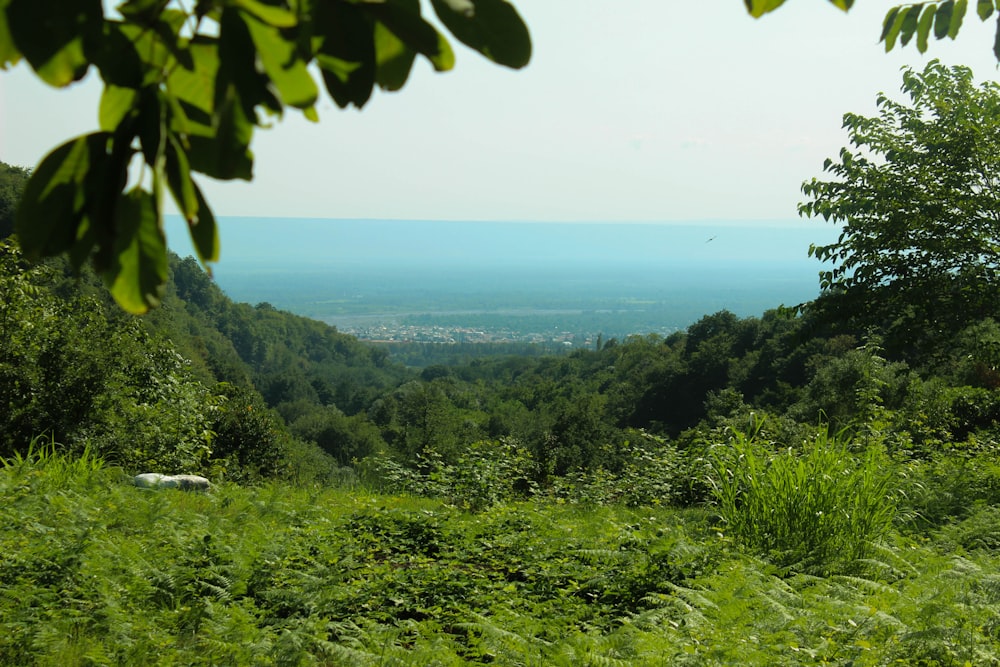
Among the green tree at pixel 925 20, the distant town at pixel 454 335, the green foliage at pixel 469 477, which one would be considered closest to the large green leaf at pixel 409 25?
the green tree at pixel 925 20

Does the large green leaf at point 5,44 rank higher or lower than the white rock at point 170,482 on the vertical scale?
higher

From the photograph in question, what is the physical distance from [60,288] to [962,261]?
25.3 metres

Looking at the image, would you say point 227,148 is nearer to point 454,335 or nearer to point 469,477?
point 469,477

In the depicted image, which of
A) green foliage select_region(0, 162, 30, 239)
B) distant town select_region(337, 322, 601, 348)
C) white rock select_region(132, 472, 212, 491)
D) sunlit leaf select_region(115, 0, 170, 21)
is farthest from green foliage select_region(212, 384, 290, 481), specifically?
distant town select_region(337, 322, 601, 348)

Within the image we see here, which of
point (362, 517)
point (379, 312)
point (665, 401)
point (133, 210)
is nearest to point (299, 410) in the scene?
point (665, 401)

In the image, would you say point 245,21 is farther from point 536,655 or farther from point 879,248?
point 879,248

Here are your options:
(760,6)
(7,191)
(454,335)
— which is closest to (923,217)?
(760,6)

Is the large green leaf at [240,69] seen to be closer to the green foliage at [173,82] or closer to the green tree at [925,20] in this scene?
the green foliage at [173,82]

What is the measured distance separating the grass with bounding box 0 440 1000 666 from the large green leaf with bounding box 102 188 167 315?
2627 mm

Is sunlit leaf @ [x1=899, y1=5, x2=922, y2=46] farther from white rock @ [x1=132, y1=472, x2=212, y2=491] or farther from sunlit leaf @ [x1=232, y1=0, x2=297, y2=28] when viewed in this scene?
white rock @ [x1=132, y1=472, x2=212, y2=491]

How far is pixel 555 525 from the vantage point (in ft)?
18.0

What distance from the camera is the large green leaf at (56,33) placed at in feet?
1.96

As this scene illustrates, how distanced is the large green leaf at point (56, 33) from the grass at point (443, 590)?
279 centimetres

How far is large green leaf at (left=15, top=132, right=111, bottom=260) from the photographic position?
65 cm
